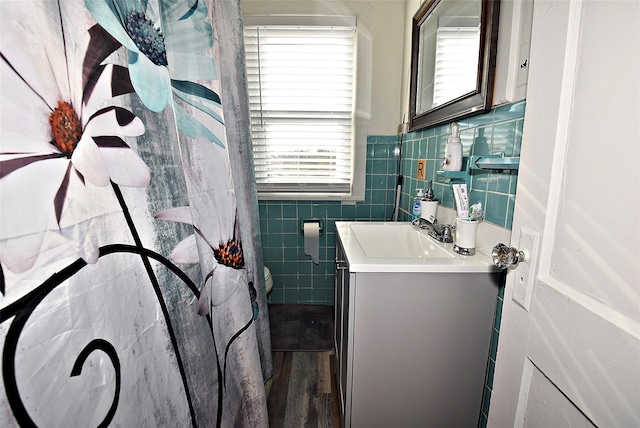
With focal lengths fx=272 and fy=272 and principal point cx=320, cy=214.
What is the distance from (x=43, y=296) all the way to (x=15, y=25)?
12.7 inches

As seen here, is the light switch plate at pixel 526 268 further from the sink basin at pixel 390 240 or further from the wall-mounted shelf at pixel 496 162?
the sink basin at pixel 390 240

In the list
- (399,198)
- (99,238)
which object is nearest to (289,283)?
(399,198)

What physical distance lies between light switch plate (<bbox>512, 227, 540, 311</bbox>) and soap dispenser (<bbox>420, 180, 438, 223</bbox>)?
0.62 m

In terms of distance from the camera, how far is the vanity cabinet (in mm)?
873

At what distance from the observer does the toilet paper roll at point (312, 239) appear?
192cm

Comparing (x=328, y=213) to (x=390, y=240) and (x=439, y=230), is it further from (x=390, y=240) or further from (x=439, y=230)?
(x=439, y=230)

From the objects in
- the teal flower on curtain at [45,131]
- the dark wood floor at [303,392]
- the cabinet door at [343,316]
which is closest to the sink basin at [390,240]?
the cabinet door at [343,316]

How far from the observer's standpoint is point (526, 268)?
62 cm

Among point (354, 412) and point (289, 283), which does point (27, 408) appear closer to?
point (354, 412)

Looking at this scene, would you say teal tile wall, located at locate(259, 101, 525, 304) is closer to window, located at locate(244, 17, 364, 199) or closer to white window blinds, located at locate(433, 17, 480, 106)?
window, located at locate(244, 17, 364, 199)

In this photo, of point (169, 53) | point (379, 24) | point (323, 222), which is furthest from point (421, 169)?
point (169, 53)

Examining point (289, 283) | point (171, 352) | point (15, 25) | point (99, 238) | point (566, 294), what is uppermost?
point (15, 25)

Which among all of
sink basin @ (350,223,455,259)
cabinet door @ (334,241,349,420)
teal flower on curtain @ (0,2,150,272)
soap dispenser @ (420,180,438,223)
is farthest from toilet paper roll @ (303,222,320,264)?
teal flower on curtain @ (0,2,150,272)

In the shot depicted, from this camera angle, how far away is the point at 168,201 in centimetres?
55
